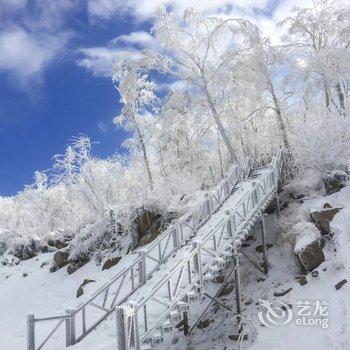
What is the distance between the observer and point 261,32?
912 inches

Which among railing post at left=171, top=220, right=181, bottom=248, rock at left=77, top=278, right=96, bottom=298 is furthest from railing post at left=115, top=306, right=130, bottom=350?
rock at left=77, top=278, right=96, bottom=298

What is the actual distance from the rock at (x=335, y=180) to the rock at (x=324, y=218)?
2.18m

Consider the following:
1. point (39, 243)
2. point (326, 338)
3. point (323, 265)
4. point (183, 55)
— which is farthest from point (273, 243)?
point (39, 243)

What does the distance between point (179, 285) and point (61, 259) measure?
13.8m

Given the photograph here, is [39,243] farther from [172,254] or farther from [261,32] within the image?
[261,32]

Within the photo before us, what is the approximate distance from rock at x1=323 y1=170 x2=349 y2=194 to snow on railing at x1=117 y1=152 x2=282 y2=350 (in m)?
2.74

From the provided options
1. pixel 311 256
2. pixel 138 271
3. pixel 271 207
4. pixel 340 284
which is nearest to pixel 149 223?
pixel 271 207

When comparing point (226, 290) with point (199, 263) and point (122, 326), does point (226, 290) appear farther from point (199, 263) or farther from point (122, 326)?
point (122, 326)

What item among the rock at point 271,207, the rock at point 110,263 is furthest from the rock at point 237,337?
the rock at point 110,263

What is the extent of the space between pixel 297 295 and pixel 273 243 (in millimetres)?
4044

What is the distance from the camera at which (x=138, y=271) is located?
14.5m

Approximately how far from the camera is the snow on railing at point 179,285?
938 centimetres

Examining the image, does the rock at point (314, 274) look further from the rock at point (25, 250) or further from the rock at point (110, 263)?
the rock at point (25, 250)
